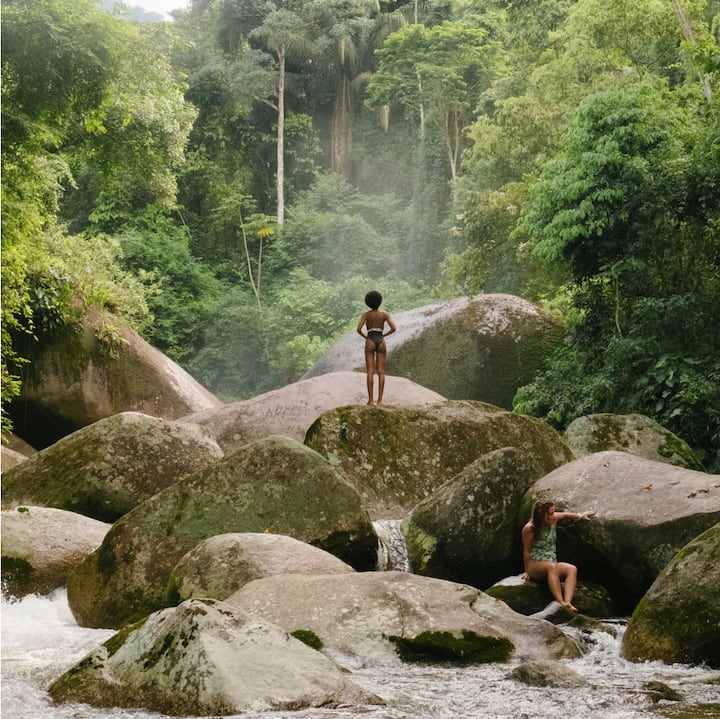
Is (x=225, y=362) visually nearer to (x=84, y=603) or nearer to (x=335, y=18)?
(x=335, y=18)

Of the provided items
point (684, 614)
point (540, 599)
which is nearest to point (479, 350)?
point (540, 599)

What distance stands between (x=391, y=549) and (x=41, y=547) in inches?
123

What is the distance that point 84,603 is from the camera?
7871 mm

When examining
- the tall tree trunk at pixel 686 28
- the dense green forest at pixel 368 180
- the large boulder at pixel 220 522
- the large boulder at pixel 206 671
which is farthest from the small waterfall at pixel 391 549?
the tall tree trunk at pixel 686 28

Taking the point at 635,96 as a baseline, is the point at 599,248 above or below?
below

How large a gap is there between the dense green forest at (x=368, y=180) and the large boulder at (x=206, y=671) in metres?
9.02

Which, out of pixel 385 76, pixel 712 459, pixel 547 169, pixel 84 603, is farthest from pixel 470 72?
pixel 84 603

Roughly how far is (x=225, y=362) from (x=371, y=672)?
97.7ft

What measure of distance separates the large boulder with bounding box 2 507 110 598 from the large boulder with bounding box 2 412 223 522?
3.70 ft

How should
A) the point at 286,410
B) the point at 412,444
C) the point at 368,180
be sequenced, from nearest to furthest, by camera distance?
the point at 412,444, the point at 286,410, the point at 368,180

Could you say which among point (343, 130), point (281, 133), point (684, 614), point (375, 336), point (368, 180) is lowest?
point (684, 614)

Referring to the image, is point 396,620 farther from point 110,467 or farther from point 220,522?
point 110,467

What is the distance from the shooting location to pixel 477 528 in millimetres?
8727

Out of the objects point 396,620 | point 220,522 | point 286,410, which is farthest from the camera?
point 286,410
